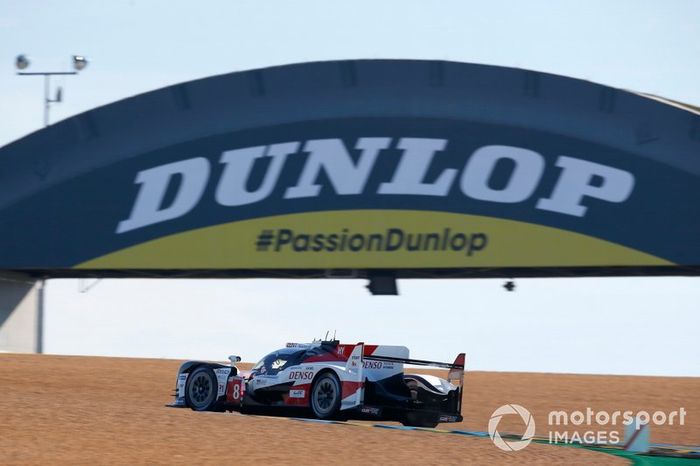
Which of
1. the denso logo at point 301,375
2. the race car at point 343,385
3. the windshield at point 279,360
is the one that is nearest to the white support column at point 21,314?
the race car at point 343,385

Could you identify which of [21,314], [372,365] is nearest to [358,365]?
[372,365]

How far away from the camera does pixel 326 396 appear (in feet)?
57.5

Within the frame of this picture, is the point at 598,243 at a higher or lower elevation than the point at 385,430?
higher

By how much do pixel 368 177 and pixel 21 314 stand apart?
1290 centimetres

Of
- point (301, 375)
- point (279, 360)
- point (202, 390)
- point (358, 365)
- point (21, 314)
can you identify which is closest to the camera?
point (358, 365)

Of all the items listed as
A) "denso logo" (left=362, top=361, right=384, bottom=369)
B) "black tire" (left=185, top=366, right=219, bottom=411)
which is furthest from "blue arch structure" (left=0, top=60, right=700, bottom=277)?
"denso logo" (left=362, top=361, right=384, bottom=369)

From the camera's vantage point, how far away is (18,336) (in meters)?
36.4

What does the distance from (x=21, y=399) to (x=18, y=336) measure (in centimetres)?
1989

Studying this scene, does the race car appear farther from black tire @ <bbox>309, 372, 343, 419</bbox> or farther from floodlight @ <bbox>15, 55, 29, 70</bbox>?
floodlight @ <bbox>15, 55, 29, 70</bbox>

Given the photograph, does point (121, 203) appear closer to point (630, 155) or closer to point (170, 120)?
point (170, 120)

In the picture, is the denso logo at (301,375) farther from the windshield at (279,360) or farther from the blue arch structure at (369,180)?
the blue arch structure at (369,180)

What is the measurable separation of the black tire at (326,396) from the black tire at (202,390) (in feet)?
7.26

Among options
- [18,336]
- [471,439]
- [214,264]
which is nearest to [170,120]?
[214,264]

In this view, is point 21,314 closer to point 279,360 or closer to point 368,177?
point 368,177
